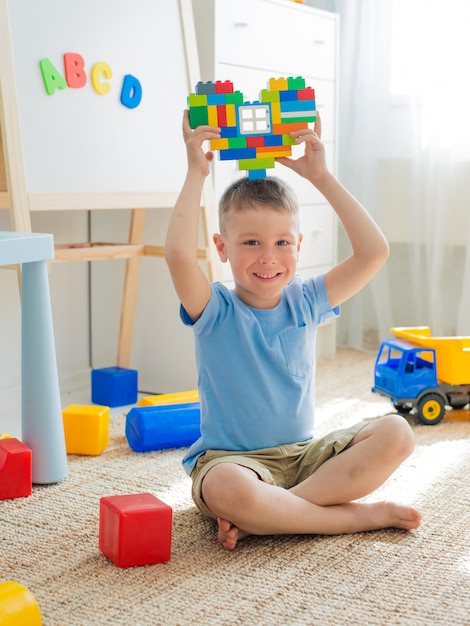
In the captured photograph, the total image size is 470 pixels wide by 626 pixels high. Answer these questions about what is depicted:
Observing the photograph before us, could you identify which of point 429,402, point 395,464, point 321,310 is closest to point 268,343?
point 321,310

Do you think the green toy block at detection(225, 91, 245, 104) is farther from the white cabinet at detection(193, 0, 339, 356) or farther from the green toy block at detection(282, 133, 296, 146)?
the white cabinet at detection(193, 0, 339, 356)

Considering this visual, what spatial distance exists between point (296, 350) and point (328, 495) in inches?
8.2

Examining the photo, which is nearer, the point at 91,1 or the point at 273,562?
the point at 273,562

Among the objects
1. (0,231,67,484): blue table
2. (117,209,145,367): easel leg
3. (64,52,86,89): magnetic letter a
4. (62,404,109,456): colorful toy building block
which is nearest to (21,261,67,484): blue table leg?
(0,231,67,484): blue table

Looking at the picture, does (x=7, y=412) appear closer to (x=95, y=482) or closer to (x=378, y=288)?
(x=95, y=482)

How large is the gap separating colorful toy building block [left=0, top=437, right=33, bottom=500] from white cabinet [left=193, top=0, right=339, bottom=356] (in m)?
0.80

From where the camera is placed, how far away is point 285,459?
3.92 feet

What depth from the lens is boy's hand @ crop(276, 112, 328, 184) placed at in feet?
3.82

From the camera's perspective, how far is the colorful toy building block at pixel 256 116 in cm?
115

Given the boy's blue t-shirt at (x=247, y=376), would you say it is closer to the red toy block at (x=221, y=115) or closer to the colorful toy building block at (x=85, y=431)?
the red toy block at (x=221, y=115)

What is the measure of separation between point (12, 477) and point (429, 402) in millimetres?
870

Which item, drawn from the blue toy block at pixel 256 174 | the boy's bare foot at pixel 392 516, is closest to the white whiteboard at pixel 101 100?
the blue toy block at pixel 256 174

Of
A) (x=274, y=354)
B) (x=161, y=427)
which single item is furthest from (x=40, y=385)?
(x=274, y=354)

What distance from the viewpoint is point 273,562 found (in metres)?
1.04
